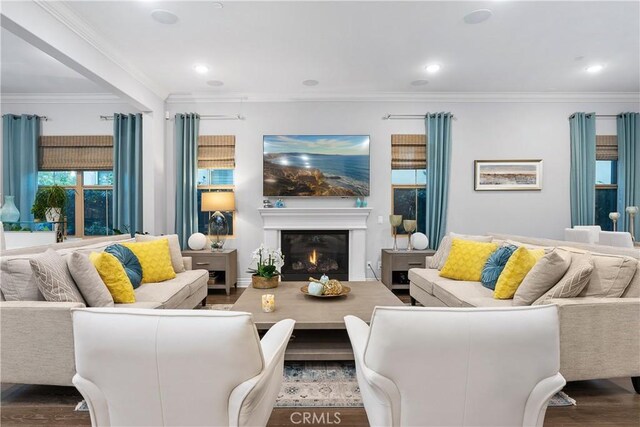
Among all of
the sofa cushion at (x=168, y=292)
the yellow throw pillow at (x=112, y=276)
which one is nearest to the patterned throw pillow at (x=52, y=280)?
the yellow throw pillow at (x=112, y=276)

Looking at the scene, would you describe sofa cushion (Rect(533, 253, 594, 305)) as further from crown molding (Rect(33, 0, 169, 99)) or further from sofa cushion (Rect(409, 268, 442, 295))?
crown molding (Rect(33, 0, 169, 99))

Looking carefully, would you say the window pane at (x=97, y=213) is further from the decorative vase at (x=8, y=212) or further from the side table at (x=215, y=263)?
the side table at (x=215, y=263)

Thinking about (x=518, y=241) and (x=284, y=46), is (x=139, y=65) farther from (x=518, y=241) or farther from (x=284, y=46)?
(x=518, y=241)

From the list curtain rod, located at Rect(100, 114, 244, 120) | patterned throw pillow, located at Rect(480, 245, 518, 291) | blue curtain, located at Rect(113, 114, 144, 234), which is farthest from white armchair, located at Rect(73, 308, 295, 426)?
curtain rod, located at Rect(100, 114, 244, 120)

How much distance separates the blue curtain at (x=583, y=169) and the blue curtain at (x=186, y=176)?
18.2 feet

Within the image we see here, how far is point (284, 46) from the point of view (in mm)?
3508

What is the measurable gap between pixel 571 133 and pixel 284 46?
14.5 ft

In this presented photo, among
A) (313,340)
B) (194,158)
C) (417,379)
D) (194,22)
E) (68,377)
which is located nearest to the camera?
(417,379)

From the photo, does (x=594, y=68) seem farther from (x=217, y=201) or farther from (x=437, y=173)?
(x=217, y=201)

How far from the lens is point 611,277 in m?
2.10


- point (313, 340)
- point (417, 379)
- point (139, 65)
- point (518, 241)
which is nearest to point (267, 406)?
point (417, 379)

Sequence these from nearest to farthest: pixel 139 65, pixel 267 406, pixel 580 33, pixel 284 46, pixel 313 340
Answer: pixel 267 406 < pixel 313 340 < pixel 580 33 < pixel 284 46 < pixel 139 65

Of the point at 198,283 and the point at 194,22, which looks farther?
the point at 198,283

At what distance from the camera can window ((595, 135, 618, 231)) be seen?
5031 mm
